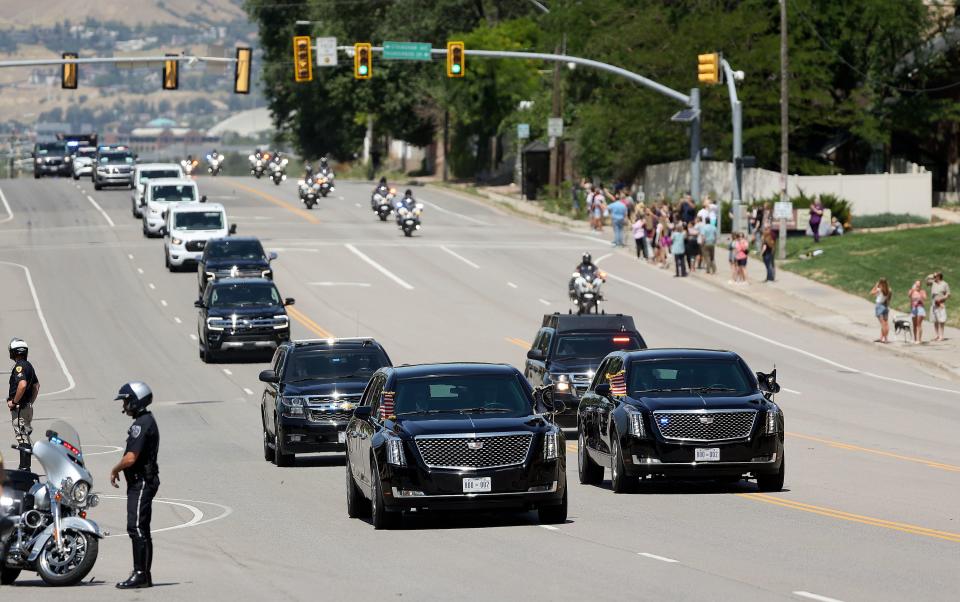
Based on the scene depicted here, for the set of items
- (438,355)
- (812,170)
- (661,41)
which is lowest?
(438,355)

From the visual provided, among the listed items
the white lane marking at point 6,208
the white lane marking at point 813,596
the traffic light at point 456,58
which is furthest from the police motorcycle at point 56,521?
the white lane marking at point 6,208

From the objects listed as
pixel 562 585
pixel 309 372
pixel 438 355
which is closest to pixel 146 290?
pixel 438 355

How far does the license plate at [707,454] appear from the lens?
18.2 metres

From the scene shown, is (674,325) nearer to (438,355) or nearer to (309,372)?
(438,355)

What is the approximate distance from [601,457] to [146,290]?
104 ft

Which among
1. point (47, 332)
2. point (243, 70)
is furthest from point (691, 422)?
point (243, 70)

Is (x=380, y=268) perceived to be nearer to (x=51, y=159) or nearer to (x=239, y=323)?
(x=239, y=323)

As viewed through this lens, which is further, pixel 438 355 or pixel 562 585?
pixel 438 355

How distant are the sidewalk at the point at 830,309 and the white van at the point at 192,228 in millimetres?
13746

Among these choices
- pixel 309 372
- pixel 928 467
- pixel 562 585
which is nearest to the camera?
pixel 562 585

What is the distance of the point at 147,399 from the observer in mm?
13422

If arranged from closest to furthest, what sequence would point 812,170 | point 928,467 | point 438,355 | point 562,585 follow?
point 562,585 → point 928,467 → point 438,355 → point 812,170

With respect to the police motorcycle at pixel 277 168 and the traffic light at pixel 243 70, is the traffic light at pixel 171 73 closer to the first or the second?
the traffic light at pixel 243 70

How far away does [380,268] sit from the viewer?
5344cm
